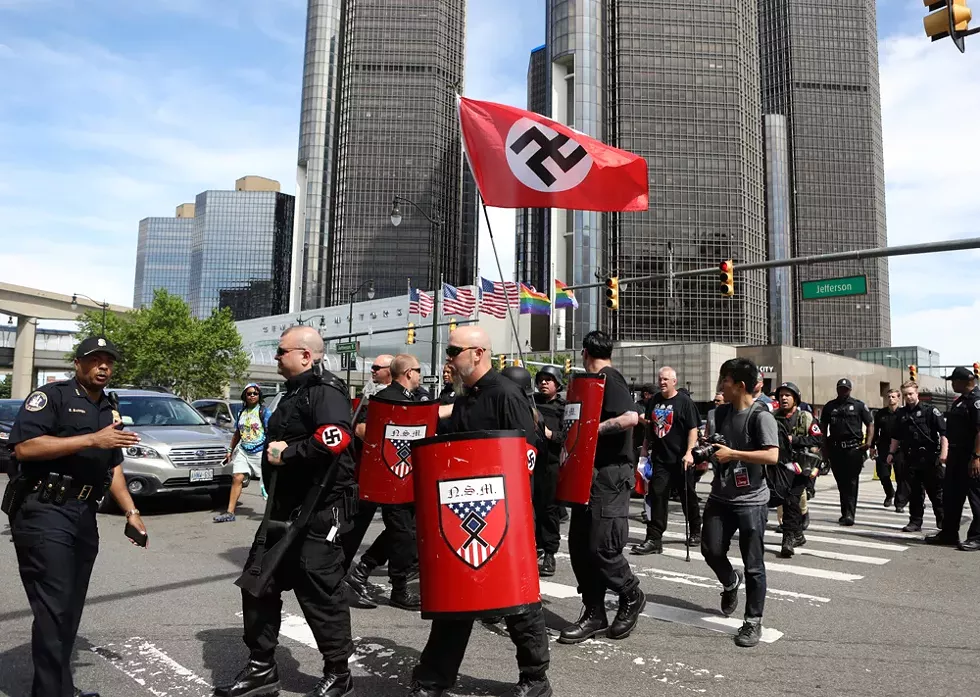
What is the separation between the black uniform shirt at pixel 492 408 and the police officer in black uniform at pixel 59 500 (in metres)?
1.66

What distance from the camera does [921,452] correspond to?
9828mm

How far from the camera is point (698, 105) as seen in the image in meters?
102

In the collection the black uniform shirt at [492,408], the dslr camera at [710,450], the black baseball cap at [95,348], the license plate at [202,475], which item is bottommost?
the license plate at [202,475]

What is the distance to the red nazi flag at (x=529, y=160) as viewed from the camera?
8.27 meters

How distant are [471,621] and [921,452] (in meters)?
8.45

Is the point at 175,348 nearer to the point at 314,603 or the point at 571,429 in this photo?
the point at 571,429

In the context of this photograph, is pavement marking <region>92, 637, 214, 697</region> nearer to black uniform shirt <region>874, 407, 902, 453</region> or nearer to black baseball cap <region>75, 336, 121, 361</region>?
black baseball cap <region>75, 336, 121, 361</region>

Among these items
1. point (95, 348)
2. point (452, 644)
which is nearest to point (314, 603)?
point (452, 644)

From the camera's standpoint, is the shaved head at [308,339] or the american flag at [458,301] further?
the american flag at [458,301]

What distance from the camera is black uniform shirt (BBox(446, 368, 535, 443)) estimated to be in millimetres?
3873

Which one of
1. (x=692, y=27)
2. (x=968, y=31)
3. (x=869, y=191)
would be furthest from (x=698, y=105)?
(x=968, y=31)

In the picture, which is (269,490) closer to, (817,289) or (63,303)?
(817,289)

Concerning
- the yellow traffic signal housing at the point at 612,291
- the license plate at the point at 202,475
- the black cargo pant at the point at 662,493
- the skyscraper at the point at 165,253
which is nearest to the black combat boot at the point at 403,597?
the black cargo pant at the point at 662,493

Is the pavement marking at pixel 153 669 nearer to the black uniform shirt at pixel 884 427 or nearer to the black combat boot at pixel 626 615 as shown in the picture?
the black combat boot at pixel 626 615
